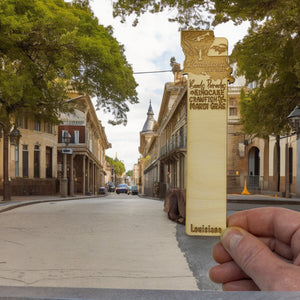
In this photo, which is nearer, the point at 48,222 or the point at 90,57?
the point at 48,222

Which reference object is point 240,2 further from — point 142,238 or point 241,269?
point 241,269

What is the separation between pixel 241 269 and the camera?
102 centimetres

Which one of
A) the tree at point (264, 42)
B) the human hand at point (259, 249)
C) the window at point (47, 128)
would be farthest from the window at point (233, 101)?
the human hand at point (259, 249)

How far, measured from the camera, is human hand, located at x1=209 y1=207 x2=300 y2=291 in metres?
0.88

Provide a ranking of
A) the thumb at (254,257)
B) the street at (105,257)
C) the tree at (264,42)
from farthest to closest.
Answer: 1. the tree at (264,42)
2. the street at (105,257)
3. the thumb at (254,257)

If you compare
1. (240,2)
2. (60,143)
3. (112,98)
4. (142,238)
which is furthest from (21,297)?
(60,143)

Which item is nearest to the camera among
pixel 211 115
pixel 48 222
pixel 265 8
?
pixel 211 115

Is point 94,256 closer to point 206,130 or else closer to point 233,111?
point 206,130

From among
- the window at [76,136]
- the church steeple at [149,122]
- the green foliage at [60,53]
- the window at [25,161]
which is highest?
the church steeple at [149,122]

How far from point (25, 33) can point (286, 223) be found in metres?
11.0

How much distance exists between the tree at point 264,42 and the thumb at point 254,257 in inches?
225

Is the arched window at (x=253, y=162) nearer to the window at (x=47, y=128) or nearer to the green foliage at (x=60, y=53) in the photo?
the window at (x=47, y=128)

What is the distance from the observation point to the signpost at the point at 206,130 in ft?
5.69

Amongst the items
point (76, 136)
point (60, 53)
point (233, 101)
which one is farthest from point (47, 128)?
point (60, 53)
